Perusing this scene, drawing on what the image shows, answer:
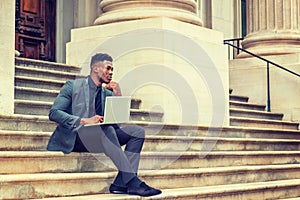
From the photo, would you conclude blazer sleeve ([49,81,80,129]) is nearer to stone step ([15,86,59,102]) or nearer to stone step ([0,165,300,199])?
stone step ([0,165,300,199])

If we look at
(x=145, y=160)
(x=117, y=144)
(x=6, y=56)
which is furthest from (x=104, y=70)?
(x=6, y=56)

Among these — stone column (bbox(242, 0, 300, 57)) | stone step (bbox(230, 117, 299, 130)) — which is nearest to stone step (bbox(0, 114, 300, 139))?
stone step (bbox(230, 117, 299, 130))

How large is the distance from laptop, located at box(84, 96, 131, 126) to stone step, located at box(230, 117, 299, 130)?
5196 millimetres

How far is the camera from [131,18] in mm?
10672

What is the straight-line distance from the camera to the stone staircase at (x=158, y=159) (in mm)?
6449

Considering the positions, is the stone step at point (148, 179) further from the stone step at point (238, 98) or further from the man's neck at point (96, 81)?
the stone step at point (238, 98)

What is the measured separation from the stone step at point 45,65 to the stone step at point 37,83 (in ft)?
1.84

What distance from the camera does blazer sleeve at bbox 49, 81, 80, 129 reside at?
261 inches

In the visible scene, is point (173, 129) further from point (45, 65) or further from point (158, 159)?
point (45, 65)

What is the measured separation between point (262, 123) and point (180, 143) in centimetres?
358

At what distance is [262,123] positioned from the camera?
1213 centimetres

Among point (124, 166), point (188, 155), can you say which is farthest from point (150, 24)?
point (124, 166)

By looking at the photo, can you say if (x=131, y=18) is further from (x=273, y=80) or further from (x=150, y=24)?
(x=273, y=80)

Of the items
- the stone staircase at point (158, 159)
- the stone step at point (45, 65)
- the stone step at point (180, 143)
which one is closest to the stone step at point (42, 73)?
the stone staircase at point (158, 159)
